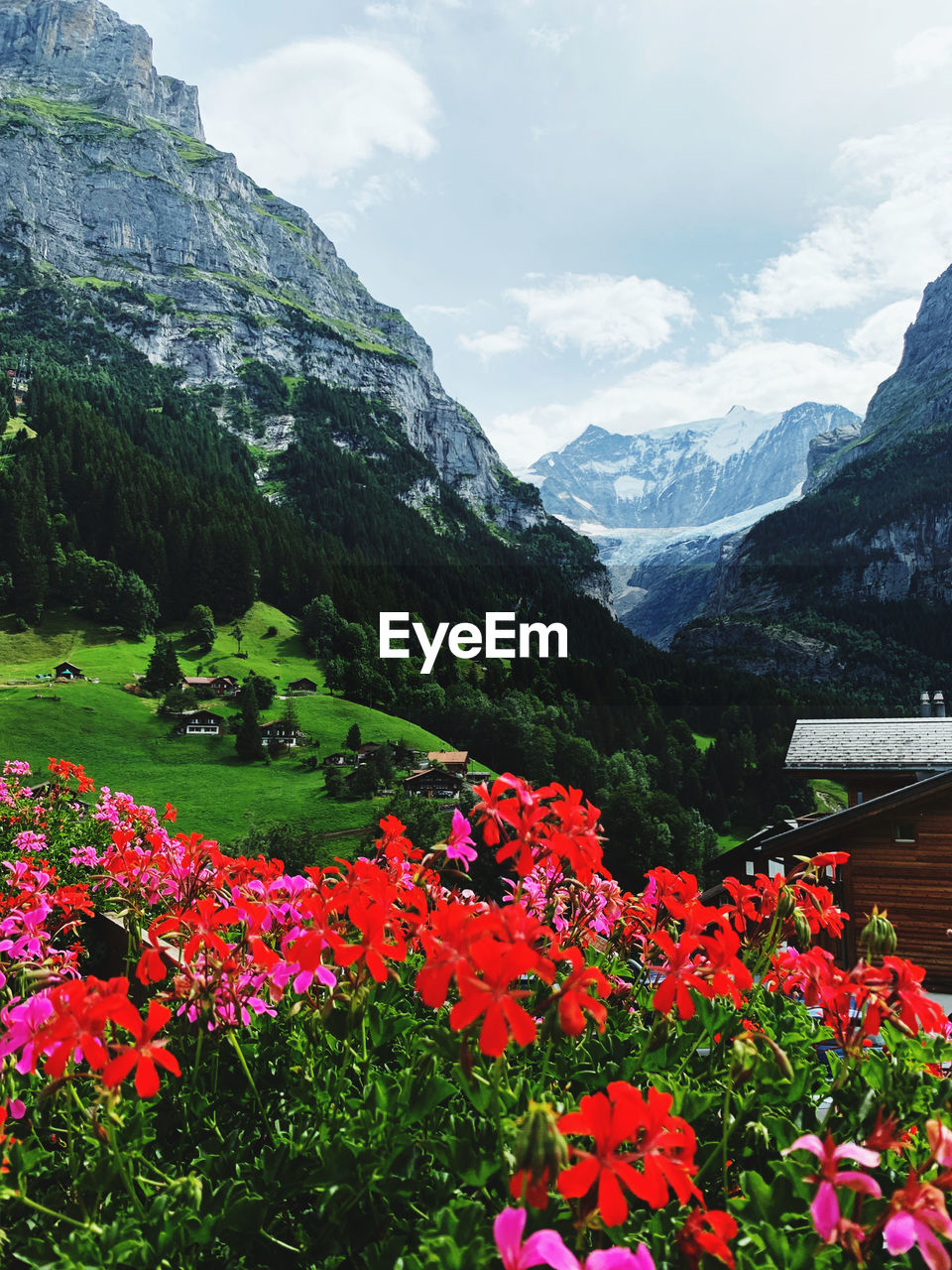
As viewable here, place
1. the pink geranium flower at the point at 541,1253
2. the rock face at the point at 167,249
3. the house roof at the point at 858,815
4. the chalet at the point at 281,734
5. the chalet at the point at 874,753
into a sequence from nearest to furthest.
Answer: the pink geranium flower at the point at 541,1253 < the house roof at the point at 858,815 < the chalet at the point at 874,753 < the chalet at the point at 281,734 < the rock face at the point at 167,249

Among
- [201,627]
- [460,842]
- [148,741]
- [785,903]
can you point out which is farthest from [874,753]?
[201,627]

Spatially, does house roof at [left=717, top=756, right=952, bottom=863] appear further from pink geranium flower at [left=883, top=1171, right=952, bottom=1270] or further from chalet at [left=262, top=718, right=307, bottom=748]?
chalet at [left=262, top=718, right=307, bottom=748]

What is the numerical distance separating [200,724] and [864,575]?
5874 inches

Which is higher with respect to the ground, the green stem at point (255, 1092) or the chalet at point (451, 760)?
the green stem at point (255, 1092)

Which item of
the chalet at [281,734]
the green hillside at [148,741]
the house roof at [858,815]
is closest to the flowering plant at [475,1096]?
the house roof at [858,815]

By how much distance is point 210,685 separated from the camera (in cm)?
5916

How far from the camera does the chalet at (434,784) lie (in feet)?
181

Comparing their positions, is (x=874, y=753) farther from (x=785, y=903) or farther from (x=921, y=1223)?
(x=921, y=1223)

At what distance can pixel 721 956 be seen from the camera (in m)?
1.52

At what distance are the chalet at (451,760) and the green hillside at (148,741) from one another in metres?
1.59

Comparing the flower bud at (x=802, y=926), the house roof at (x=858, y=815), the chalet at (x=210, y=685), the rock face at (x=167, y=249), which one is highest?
the rock face at (x=167, y=249)

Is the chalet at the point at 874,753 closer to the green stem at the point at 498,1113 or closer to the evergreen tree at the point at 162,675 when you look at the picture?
the green stem at the point at 498,1113

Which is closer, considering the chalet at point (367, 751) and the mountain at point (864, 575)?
the chalet at point (367, 751)

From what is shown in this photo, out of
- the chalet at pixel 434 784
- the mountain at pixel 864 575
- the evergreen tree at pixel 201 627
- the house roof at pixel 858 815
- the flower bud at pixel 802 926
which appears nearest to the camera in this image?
the flower bud at pixel 802 926
